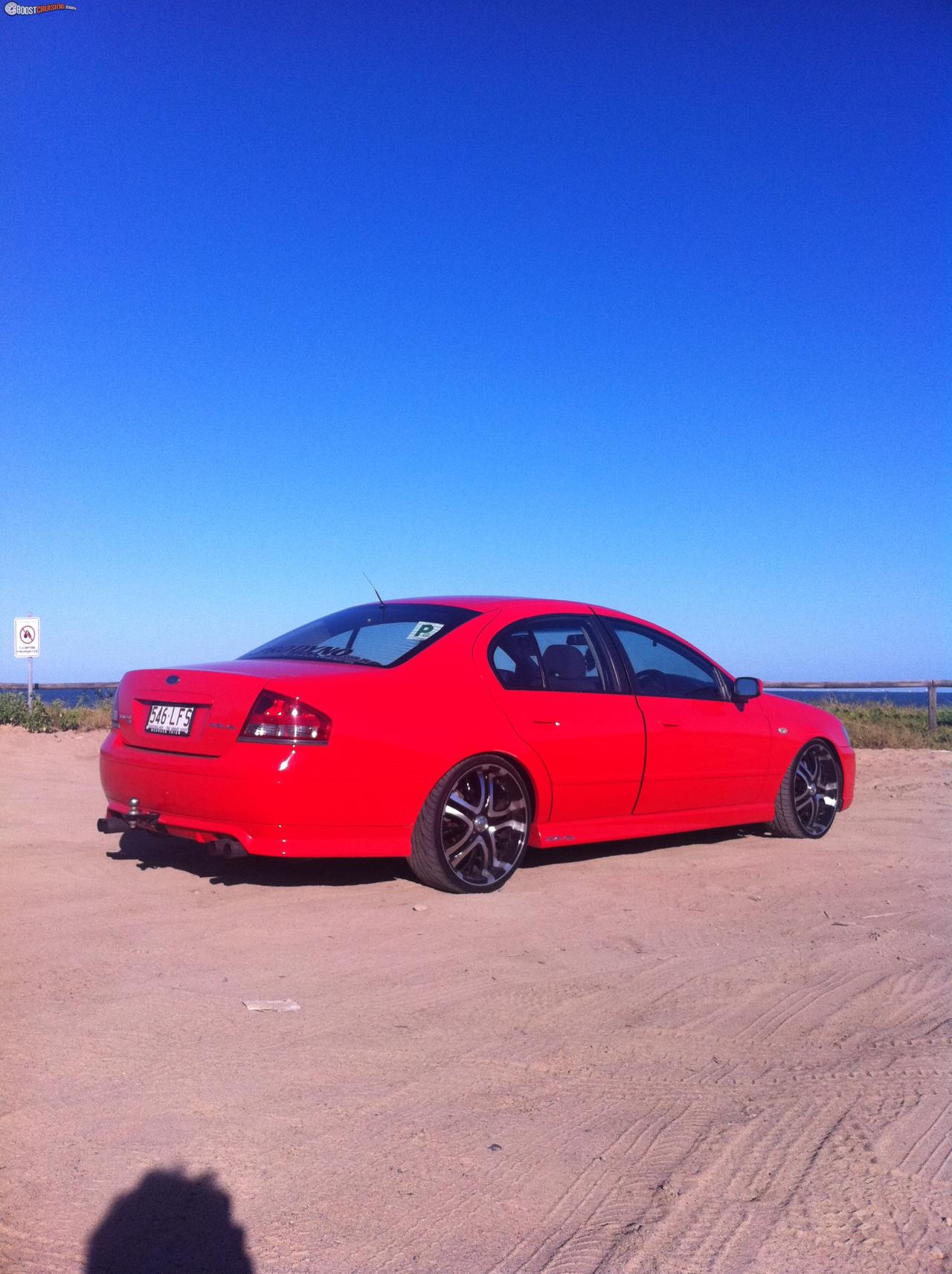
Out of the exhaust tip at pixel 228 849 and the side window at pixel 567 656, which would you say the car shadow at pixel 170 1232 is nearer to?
the exhaust tip at pixel 228 849

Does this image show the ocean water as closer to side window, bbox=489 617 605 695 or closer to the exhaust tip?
side window, bbox=489 617 605 695

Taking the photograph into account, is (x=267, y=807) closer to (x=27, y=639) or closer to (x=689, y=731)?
(x=689, y=731)

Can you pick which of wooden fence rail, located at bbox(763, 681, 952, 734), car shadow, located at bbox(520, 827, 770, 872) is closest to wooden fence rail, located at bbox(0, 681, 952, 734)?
wooden fence rail, located at bbox(763, 681, 952, 734)

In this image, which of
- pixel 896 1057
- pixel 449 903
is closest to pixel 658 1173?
pixel 896 1057

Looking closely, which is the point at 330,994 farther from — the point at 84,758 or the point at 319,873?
the point at 84,758

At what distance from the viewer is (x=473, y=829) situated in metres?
5.46

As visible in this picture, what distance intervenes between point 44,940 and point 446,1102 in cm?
229

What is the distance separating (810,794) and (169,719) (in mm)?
4473

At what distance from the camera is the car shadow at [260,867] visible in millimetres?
5656

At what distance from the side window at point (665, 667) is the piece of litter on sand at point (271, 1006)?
3358mm

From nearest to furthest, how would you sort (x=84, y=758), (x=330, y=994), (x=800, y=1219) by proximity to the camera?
(x=800, y=1219)
(x=330, y=994)
(x=84, y=758)

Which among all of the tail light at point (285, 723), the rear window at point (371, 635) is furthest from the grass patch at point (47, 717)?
the tail light at point (285, 723)

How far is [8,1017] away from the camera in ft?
11.3

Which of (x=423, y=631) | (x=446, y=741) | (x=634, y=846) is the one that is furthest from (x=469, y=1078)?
(x=634, y=846)
